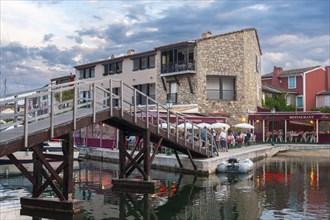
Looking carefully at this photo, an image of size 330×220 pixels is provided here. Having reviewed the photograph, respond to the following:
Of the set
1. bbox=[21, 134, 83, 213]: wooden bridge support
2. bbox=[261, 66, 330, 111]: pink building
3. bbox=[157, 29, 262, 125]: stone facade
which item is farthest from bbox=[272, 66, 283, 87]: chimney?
bbox=[21, 134, 83, 213]: wooden bridge support

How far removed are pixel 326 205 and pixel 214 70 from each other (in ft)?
92.3

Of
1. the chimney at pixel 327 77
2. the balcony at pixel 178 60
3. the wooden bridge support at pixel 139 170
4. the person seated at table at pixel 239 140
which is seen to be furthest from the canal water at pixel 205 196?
the chimney at pixel 327 77

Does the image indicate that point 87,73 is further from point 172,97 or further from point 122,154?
point 122,154

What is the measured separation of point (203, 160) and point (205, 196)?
6881mm

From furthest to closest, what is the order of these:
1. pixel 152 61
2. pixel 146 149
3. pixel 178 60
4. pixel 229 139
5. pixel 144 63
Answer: pixel 144 63 → pixel 152 61 → pixel 178 60 → pixel 229 139 → pixel 146 149

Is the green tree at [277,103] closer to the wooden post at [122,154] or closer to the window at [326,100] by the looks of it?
the window at [326,100]

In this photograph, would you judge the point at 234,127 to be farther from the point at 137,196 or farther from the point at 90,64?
the point at 137,196

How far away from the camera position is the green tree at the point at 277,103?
5488cm

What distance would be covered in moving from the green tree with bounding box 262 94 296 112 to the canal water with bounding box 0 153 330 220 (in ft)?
87.4

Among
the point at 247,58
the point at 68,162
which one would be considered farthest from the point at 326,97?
the point at 68,162

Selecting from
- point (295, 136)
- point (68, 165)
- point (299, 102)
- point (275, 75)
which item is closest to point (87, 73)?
point (275, 75)

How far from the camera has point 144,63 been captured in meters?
48.0

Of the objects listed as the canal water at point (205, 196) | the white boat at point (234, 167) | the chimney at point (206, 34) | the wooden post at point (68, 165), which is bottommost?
the canal water at point (205, 196)

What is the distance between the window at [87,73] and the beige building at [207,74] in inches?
416
